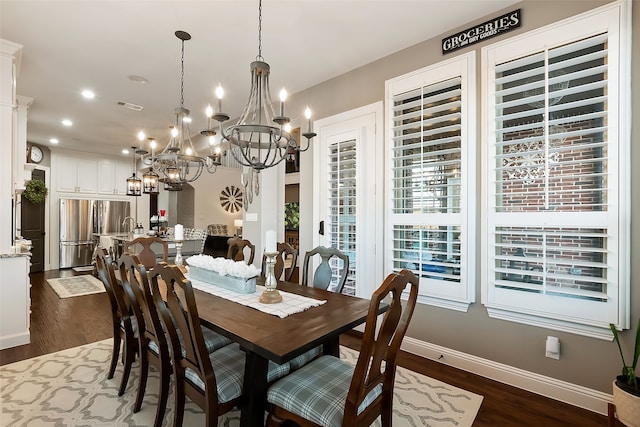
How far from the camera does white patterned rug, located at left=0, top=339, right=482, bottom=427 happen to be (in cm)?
191

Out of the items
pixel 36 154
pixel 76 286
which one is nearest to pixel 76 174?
pixel 36 154

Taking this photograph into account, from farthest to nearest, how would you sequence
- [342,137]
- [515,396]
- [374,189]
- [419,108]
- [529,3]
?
1. [342,137]
2. [374,189]
3. [419,108]
4. [529,3]
5. [515,396]

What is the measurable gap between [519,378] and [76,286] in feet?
22.0

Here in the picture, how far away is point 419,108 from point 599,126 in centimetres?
132

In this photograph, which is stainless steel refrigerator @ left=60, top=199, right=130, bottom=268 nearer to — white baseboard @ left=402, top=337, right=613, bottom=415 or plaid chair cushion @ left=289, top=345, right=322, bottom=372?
plaid chair cushion @ left=289, top=345, right=322, bottom=372

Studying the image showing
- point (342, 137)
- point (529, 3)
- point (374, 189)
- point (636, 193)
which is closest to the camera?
point (636, 193)

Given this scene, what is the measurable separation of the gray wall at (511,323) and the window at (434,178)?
113 millimetres

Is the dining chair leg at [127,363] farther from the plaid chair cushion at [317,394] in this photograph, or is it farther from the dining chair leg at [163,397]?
the plaid chair cushion at [317,394]

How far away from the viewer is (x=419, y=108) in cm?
291

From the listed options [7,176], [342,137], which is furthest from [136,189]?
[342,137]

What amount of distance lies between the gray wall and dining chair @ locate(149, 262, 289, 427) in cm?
168

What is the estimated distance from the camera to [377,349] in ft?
4.11

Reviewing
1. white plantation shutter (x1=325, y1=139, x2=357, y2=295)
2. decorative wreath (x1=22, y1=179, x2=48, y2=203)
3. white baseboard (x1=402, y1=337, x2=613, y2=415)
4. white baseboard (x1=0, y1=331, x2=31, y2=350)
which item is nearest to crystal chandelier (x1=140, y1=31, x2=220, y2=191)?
white plantation shutter (x1=325, y1=139, x2=357, y2=295)

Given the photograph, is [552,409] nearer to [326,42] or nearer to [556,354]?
[556,354]
